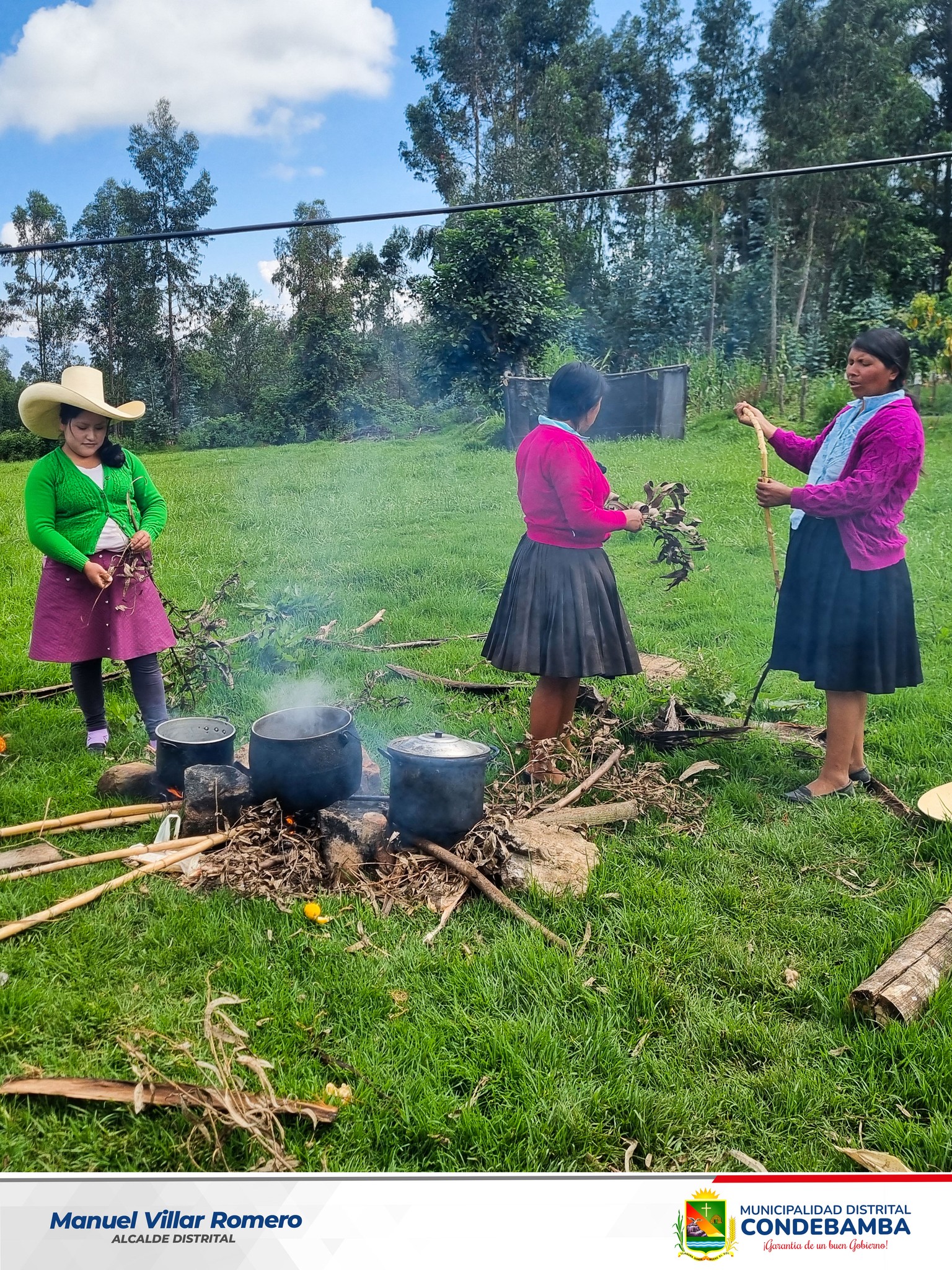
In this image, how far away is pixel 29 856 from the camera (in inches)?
112

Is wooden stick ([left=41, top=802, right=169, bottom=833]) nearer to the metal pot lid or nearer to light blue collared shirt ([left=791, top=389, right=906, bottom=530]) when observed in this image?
the metal pot lid

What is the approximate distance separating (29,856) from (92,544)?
1363 millimetres

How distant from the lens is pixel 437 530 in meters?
6.27

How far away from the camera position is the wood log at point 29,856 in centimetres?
280

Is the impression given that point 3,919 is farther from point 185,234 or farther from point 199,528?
point 199,528

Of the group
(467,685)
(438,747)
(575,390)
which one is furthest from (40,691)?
(575,390)

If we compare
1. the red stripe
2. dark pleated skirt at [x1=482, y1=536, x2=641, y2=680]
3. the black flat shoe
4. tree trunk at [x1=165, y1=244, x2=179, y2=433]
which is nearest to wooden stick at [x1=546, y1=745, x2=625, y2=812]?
dark pleated skirt at [x1=482, y1=536, x2=641, y2=680]

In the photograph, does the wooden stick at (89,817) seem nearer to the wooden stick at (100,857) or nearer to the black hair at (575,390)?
the wooden stick at (100,857)

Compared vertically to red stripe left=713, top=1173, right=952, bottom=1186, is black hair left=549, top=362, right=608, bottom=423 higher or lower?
higher

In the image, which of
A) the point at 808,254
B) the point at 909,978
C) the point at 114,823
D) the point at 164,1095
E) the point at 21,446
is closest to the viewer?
the point at 164,1095

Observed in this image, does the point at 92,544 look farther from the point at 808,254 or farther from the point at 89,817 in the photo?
the point at 808,254

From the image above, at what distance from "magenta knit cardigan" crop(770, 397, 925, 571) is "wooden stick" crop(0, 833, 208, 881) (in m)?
2.53

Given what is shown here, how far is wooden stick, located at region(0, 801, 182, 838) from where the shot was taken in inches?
118

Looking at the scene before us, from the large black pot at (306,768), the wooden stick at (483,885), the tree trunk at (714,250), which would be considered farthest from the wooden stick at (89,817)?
the tree trunk at (714,250)
